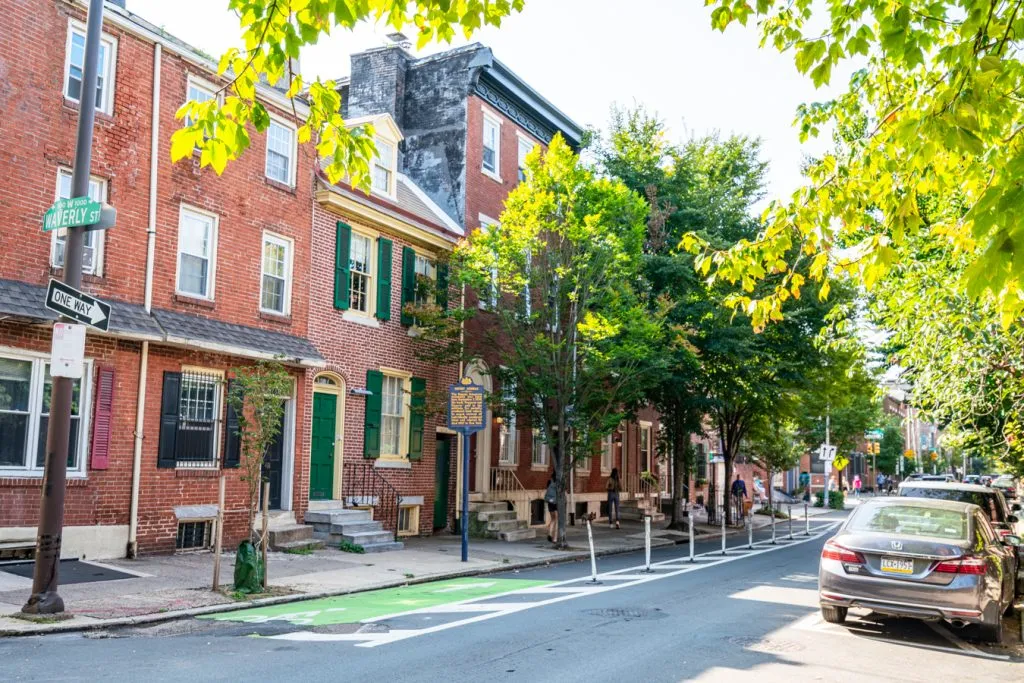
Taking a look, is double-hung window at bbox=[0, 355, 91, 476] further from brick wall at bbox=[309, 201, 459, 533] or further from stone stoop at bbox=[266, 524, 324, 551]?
brick wall at bbox=[309, 201, 459, 533]

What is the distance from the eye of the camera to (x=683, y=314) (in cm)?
2509

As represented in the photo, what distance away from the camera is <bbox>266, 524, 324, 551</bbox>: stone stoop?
17.0 m

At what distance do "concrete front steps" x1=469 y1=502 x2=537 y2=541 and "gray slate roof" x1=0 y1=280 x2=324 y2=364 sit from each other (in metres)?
6.36

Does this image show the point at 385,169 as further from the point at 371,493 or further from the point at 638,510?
the point at 638,510

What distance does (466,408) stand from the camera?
18234 mm

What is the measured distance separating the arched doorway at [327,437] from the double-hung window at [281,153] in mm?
4223

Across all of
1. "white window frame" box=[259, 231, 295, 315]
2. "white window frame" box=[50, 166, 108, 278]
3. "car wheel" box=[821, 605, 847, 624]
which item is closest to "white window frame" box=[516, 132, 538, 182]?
"white window frame" box=[259, 231, 295, 315]

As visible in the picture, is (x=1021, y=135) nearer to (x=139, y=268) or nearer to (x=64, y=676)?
(x=64, y=676)

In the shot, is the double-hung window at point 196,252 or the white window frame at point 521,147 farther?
the white window frame at point 521,147

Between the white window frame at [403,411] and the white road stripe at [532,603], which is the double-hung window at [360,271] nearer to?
the white window frame at [403,411]

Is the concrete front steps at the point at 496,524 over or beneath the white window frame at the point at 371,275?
beneath

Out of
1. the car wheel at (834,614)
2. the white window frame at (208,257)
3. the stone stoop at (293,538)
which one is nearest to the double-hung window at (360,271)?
the white window frame at (208,257)

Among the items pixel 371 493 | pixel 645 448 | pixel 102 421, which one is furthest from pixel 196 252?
pixel 645 448

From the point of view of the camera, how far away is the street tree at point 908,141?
14.3 feet
